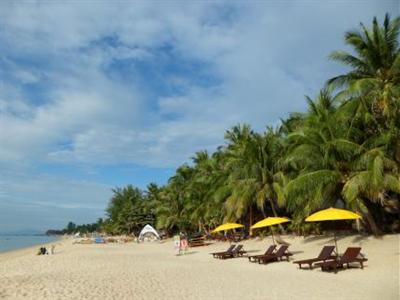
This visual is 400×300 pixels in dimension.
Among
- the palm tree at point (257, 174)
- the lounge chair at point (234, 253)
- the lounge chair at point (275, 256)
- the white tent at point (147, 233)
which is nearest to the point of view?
the lounge chair at point (275, 256)

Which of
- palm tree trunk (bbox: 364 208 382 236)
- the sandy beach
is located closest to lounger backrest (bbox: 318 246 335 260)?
the sandy beach

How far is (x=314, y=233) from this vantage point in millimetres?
23672

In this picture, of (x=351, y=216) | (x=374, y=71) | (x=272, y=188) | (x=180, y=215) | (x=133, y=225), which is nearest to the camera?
(x=351, y=216)

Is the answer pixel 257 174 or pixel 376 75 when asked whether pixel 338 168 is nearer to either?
pixel 376 75

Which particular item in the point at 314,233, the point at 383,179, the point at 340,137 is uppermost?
the point at 340,137

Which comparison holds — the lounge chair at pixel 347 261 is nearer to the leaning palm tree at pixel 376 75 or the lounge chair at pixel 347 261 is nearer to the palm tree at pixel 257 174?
the leaning palm tree at pixel 376 75

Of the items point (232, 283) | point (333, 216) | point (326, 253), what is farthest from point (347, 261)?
point (232, 283)

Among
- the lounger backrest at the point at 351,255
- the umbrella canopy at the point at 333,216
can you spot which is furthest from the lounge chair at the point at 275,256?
the lounger backrest at the point at 351,255

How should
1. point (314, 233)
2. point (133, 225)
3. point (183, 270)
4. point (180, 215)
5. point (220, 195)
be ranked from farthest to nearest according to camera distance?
point (133, 225) < point (180, 215) < point (220, 195) < point (314, 233) < point (183, 270)

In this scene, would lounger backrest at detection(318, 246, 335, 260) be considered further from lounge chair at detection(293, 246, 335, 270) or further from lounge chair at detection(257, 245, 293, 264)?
lounge chair at detection(257, 245, 293, 264)

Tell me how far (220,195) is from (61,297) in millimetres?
20824

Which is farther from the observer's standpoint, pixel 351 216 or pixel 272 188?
pixel 272 188

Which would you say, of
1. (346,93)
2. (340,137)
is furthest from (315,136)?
(346,93)

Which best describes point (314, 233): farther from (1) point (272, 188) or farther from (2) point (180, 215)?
(2) point (180, 215)
